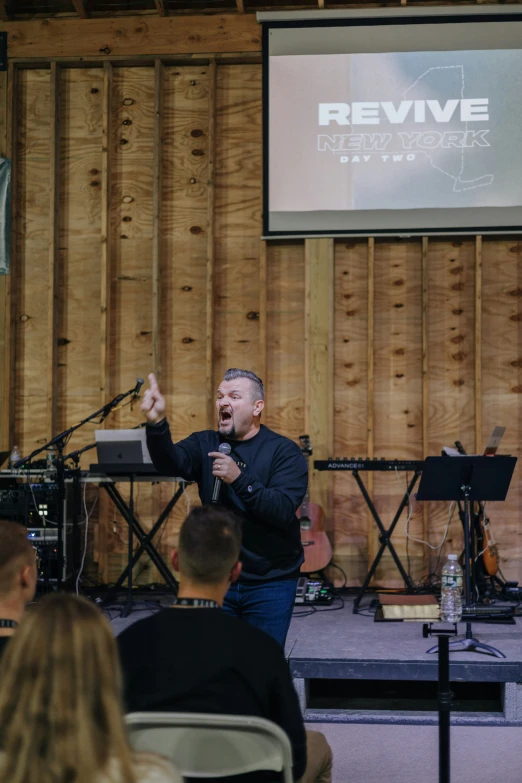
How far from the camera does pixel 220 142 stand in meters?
7.45

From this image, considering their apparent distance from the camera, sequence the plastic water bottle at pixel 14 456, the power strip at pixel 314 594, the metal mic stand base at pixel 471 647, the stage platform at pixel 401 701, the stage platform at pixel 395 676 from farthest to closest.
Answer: the plastic water bottle at pixel 14 456 → the power strip at pixel 314 594 → the metal mic stand base at pixel 471 647 → the stage platform at pixel 395 676 → the stage platform at pixel 401 701

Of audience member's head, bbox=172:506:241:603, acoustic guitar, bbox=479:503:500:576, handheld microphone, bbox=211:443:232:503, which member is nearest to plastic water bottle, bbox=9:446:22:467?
acoustic guitar, bbox=479:503:500:576

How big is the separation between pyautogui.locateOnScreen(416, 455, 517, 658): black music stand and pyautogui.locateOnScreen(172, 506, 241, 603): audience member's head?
328 cm

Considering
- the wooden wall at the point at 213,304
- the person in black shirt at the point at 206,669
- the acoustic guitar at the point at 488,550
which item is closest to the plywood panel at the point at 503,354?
the wooden wall at the point at 213,304

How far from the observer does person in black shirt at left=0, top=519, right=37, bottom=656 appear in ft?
7.91

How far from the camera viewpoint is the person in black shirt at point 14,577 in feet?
7.91

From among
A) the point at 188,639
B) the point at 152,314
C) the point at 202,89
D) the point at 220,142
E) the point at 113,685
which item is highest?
the point at 202,89

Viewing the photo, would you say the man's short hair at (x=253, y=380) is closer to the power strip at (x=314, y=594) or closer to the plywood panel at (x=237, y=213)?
the power strip at (x=314, y=594)

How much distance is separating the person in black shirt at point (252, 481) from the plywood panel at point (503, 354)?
389 centimetres

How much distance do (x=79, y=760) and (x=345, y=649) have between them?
3783 mm

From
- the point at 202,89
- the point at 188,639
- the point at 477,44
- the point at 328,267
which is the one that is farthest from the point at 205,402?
the point at 188,639

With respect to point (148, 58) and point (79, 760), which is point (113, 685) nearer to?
point (79, 760)

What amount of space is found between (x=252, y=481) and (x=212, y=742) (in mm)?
1439

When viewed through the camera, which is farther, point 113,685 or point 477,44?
point 477,44
